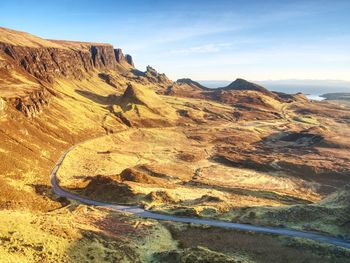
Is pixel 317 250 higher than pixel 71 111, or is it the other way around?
pixel 71 111

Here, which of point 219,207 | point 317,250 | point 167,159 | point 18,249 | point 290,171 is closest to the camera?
point 18,249

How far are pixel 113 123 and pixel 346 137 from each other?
113 metres

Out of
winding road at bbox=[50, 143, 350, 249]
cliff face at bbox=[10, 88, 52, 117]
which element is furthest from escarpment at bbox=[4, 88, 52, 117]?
winding road at bbox=[50, 143, 350, 249]

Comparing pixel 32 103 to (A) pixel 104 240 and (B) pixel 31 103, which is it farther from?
(A) pixel 104 240

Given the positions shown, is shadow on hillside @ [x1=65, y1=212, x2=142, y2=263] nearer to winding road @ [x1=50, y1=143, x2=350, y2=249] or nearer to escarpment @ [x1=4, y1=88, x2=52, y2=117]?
winding road @ [x1=50, y1=143, x2=350, y2=249]

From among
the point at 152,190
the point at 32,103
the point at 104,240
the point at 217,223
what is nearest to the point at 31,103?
the point at 32,103

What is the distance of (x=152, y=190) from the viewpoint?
9544cm

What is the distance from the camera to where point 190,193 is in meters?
101

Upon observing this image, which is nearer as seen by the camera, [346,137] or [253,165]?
[253,165]

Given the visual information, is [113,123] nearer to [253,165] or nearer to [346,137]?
[253,165]

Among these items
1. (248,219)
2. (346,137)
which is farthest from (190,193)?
(346,137)

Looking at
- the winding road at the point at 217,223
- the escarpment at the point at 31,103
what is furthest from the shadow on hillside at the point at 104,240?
the escarpment at the point at 31,103

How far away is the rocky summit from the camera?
57156mm

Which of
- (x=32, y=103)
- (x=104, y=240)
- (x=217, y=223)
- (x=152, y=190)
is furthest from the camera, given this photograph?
(x=32, y=103)
